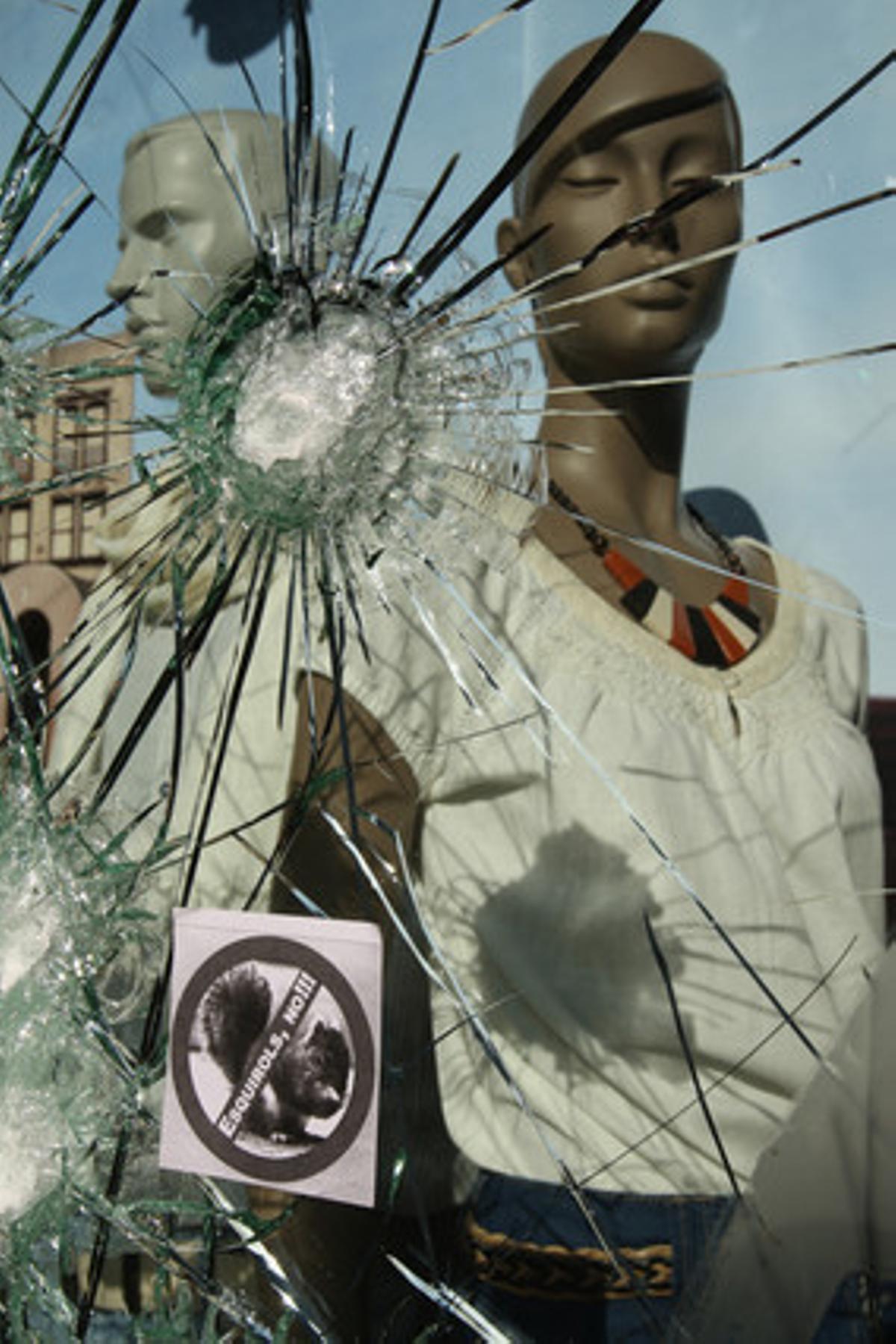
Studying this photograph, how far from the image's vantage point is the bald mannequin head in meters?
0.97

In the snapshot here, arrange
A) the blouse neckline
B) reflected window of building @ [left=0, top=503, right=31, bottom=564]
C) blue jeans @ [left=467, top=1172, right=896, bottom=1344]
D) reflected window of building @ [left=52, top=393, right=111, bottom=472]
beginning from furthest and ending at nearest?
reflected window of building @ [left=0, top=503, right=31, bottom=564]
reflected window of building @ [left=52, top=393, right=111, bottom=472]
the blouse neckline
blue jeans @ [left=467, top=1172, right=896, bottom=1344]

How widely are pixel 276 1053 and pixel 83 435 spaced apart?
18.2 inches

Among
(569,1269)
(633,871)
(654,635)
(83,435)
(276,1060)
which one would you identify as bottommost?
(569,1269)

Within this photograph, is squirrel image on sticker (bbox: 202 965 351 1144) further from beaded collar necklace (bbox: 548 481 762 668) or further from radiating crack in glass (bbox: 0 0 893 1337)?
beaded collar necklace (bbox: 548 481 762 668)

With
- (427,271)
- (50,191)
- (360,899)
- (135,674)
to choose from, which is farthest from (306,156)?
(360,899)

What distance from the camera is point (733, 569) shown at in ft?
3.05

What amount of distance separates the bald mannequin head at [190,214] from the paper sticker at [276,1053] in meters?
0.38

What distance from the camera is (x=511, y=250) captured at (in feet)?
2.93

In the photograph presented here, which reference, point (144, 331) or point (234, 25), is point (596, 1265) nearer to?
point (144, 331)

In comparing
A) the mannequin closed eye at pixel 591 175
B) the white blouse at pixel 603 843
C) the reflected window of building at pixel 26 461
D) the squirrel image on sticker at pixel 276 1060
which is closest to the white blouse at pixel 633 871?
the white blouse at pixel 603 843

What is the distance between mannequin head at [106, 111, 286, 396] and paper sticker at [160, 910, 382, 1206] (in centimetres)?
39

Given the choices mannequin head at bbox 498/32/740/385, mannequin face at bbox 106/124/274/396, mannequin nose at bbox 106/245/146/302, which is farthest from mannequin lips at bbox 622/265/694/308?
mannequin nose at bbox 106/245/146/302

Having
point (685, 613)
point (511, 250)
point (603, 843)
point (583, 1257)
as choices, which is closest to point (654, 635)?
point (685, 613)

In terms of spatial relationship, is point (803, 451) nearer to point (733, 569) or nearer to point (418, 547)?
point (733, 569)
